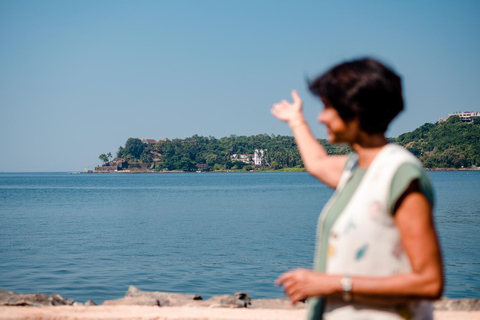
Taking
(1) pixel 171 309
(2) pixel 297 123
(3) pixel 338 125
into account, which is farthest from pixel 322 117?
(1) pixel 171 309

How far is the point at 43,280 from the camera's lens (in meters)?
19.1

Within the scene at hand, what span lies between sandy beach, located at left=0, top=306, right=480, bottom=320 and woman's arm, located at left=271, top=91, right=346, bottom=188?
653 cm

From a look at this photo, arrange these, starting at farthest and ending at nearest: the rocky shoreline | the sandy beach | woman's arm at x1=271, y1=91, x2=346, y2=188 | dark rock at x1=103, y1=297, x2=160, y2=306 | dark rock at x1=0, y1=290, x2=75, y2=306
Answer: dark rock at x1=0, y1=290, x2=75, y2=306 < dark rock at x1=103, y1=297, x2=160, y2=306 < the rocky shoreline < the sandy beach < woman's arm at x1=271, y1=91, x2=346, y2=188

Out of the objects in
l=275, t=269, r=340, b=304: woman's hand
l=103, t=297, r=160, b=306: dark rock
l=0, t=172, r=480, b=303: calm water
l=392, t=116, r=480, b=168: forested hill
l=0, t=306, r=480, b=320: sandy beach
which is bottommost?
l=0, t=172, r=480, b=303: calm water

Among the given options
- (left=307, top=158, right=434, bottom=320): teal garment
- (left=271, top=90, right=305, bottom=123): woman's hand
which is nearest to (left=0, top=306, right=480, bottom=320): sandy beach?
(left=271, top=90, right=305, bottom=123): woman's hand

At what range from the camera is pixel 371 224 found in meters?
1.98

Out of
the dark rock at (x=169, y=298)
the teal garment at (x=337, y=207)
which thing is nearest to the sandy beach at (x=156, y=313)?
the dark rock at (x=169, y=298)

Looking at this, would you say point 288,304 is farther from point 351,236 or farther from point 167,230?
point 167,230

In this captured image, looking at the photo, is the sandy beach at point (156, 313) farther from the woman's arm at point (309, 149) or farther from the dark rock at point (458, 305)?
the woman's arm at point (309, 149)

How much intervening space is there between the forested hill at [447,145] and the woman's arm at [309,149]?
179 m

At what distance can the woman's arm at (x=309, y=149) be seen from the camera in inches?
101

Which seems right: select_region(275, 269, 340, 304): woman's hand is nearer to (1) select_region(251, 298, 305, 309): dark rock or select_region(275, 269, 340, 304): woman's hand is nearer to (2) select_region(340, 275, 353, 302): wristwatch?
(2) select_region(340, 275, 353, 302): wristwatch

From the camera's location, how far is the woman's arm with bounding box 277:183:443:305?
6.23 ft

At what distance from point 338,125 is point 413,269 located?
1.99 feet
